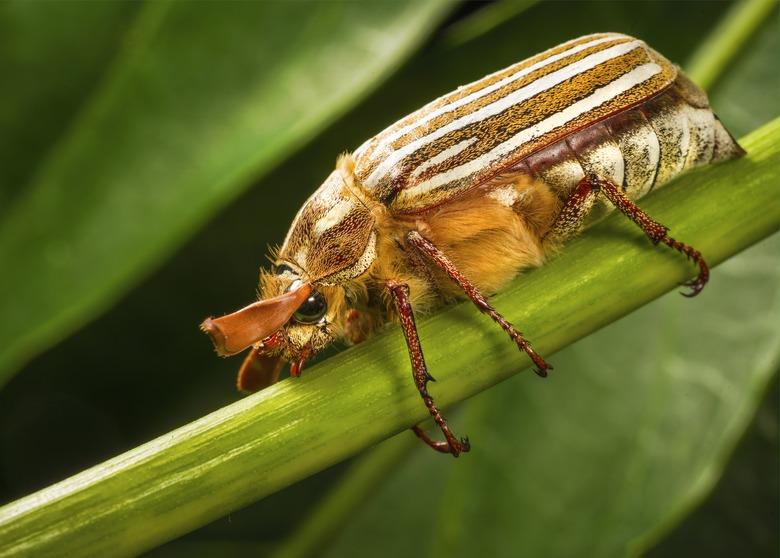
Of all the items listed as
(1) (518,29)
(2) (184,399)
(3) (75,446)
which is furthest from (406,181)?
(3) (75,446)

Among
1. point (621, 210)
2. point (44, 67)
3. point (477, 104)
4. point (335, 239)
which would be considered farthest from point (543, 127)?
point (44, 67)

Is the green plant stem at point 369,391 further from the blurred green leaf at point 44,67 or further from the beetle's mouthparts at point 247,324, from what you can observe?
the blurred green leaf at point 44,67

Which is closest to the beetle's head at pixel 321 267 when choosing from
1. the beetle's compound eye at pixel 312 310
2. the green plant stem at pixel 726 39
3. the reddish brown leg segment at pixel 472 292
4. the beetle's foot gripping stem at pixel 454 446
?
the beetle's compound eye at pixel 312 310

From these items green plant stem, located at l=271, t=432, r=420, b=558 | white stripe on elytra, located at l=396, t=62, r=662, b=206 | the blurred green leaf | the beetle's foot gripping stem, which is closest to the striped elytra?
white stripe on elytra, located at l=396, t=62, r=662, b=206

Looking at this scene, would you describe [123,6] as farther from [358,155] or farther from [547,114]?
[547,114]

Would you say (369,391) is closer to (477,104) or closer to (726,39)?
(477,104)
